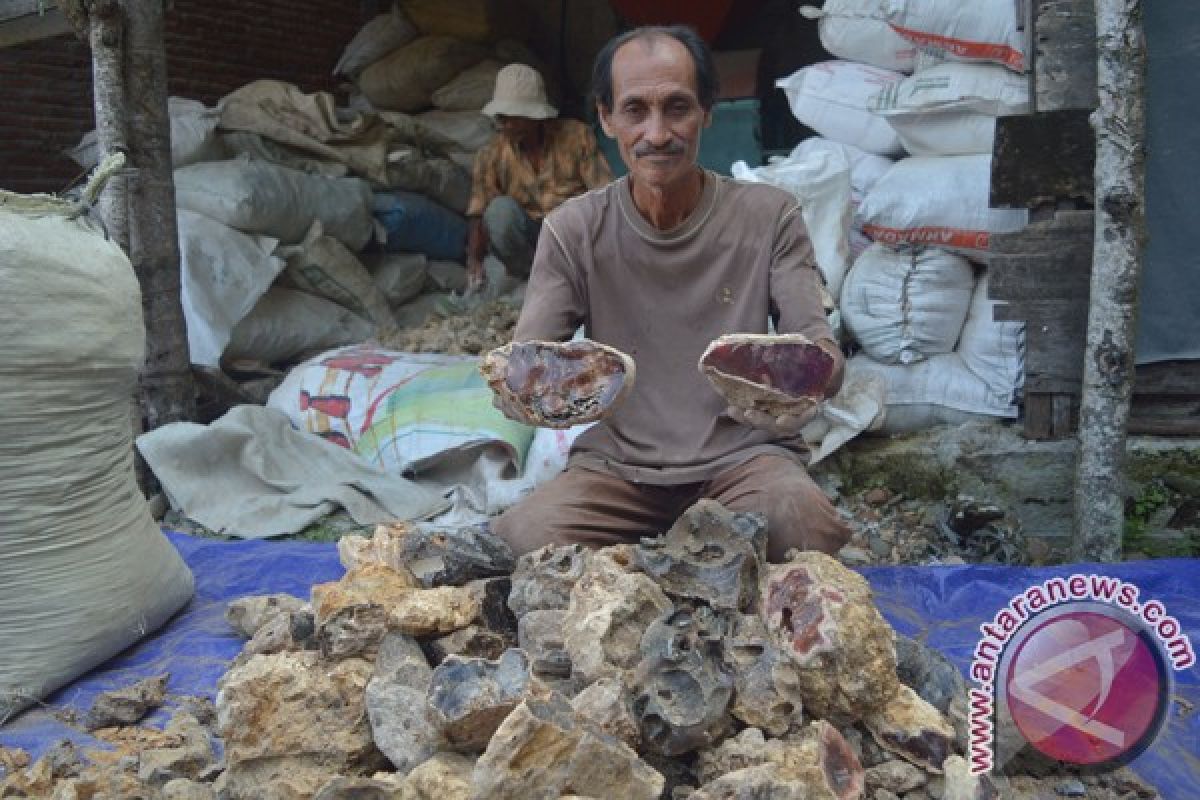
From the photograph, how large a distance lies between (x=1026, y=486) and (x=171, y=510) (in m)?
3.03

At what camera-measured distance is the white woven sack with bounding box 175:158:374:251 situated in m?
5.17

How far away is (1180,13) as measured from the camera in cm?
343

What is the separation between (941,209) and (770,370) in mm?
2076

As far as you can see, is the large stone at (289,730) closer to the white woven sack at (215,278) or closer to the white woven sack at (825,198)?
the white woven sack at (825,198)

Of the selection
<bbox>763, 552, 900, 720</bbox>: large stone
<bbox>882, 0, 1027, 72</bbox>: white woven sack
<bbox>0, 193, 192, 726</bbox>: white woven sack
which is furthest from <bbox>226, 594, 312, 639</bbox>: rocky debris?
<bbox>882, 0, 1027, 72</bbox>: white woven sack

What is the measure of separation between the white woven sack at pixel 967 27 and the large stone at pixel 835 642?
2.57m

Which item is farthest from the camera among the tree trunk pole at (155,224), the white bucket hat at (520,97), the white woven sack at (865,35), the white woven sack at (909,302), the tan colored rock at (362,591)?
the white bucket hat at (520,97)

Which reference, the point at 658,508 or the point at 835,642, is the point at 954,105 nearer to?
the point at 658,508

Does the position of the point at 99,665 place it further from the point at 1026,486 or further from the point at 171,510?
the point at 1026,486

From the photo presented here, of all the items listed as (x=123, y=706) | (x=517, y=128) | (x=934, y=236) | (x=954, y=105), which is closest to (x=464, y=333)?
(x=517, y=128)

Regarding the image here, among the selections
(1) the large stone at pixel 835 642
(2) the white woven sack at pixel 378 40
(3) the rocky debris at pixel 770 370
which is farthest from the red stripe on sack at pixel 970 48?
(2) the white woven sack at pixel 378 40

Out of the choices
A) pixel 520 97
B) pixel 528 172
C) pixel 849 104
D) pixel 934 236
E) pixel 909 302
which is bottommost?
pixel 909 302

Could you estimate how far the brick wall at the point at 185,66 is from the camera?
6.68 meters

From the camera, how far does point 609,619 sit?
70.4 inches
